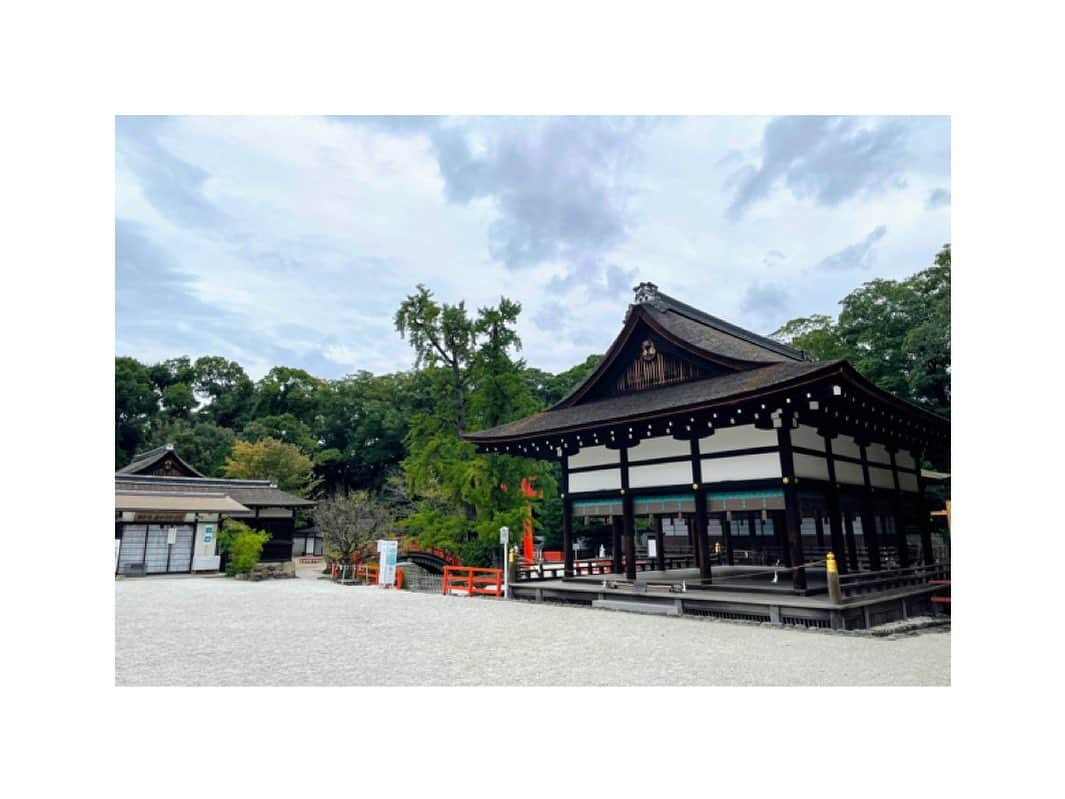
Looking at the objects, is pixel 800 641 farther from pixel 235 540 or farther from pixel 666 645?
pixel 235 540

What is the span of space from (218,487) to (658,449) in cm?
1936

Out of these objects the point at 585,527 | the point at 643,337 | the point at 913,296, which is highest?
the point at 913,296

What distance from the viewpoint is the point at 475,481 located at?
15984mm

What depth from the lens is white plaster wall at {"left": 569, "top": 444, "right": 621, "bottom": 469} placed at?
1172cm

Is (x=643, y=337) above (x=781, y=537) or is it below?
above

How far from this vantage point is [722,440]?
10.1 meters

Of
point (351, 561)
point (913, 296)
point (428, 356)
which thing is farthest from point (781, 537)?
point (351, 561)

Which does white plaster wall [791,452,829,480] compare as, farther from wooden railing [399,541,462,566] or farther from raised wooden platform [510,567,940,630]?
wooden railing [399,541,462,566]

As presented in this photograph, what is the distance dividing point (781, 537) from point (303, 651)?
14602mm

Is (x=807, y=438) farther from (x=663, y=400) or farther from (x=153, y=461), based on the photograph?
(x=153, y=461)

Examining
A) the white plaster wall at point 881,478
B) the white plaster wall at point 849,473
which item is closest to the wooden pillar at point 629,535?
the white plaster wall at point 849,473

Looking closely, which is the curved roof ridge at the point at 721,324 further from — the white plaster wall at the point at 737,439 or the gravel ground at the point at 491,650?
the gravel ground at the point at 491,650

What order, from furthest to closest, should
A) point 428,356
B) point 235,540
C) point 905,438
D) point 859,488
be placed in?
point 235,540, point 428,356, point 905,438, point 859,488

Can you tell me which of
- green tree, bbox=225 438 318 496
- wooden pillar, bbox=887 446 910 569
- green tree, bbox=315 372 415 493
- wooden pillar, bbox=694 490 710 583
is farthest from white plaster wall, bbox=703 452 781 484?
green tree, bbox=315 372 415 493
